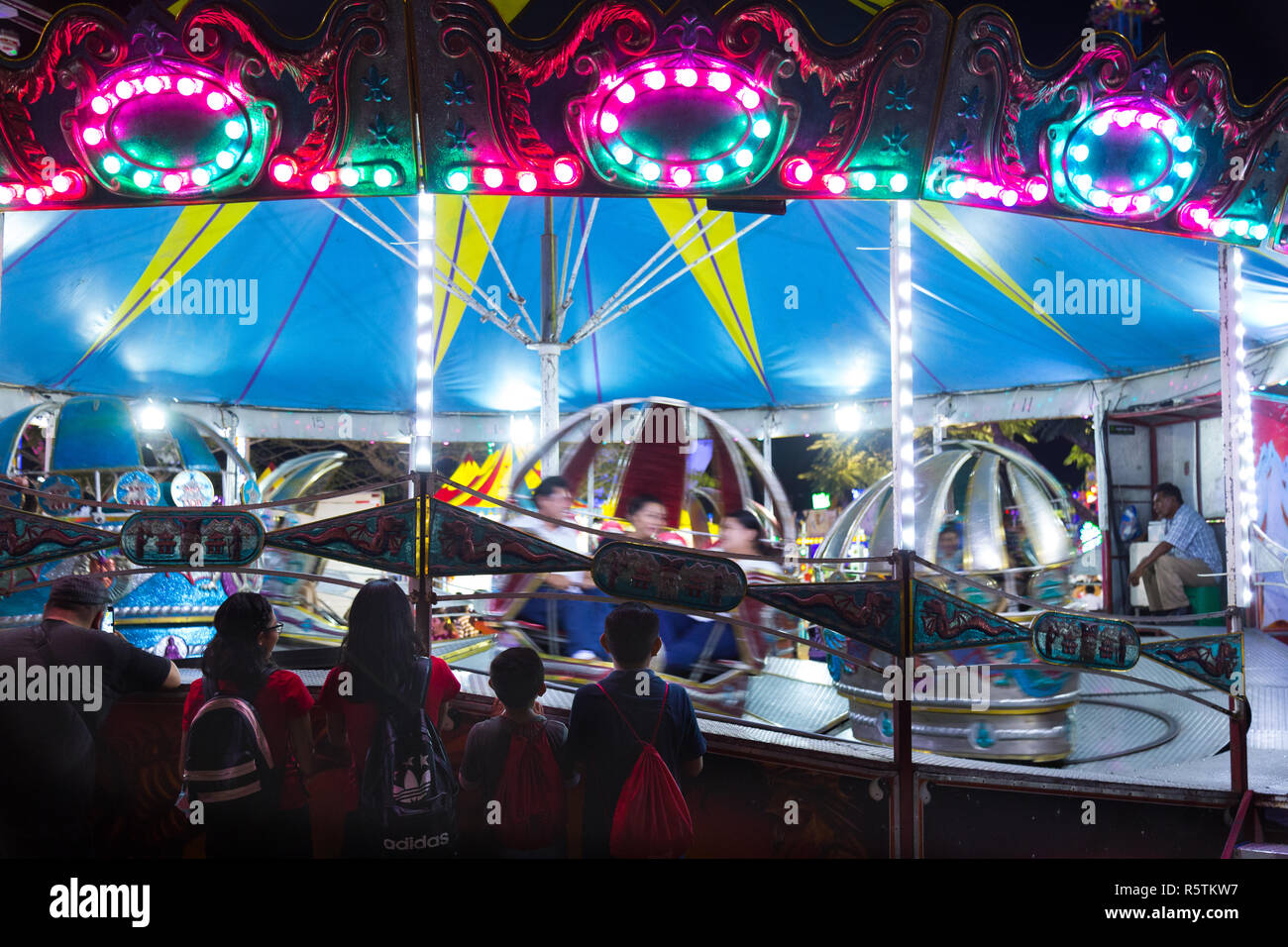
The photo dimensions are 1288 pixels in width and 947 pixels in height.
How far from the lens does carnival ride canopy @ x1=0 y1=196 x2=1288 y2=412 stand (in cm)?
664

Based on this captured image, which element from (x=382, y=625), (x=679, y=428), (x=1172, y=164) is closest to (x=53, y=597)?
(x=382, y=625)

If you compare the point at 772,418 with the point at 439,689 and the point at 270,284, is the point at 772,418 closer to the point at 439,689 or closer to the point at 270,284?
the point at 270,284

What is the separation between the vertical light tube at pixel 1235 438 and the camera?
11.9 ft

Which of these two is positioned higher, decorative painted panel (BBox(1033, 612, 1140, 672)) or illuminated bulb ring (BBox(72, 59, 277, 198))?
illuminated bulb ring (BBox(72, 59, 277, 198))

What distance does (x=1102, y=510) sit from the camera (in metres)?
9.01

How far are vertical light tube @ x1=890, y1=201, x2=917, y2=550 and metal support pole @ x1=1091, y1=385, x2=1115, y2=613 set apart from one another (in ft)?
19.2

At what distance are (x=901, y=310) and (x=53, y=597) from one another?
9.27ft

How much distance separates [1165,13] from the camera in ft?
20.0

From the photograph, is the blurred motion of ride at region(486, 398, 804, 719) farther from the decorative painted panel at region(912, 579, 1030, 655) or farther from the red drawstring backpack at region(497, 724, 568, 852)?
the red drawstring backpack at region(497, 724, 568, 852)

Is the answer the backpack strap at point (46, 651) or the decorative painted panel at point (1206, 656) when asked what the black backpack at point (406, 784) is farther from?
the decorative painted panel at point (1206, 656)

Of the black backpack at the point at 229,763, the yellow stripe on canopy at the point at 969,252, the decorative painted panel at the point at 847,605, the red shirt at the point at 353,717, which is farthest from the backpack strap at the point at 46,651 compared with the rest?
the yellow stripe on canopy at the point at 969,252

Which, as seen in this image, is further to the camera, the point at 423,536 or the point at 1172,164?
the point at 1172,164

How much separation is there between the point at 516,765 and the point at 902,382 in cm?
178

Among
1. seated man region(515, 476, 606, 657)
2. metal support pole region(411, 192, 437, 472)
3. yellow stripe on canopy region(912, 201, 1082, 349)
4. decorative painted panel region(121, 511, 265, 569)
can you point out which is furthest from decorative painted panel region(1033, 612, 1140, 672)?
yellow stripe on canopy region(912, 201, 1082, 349)
